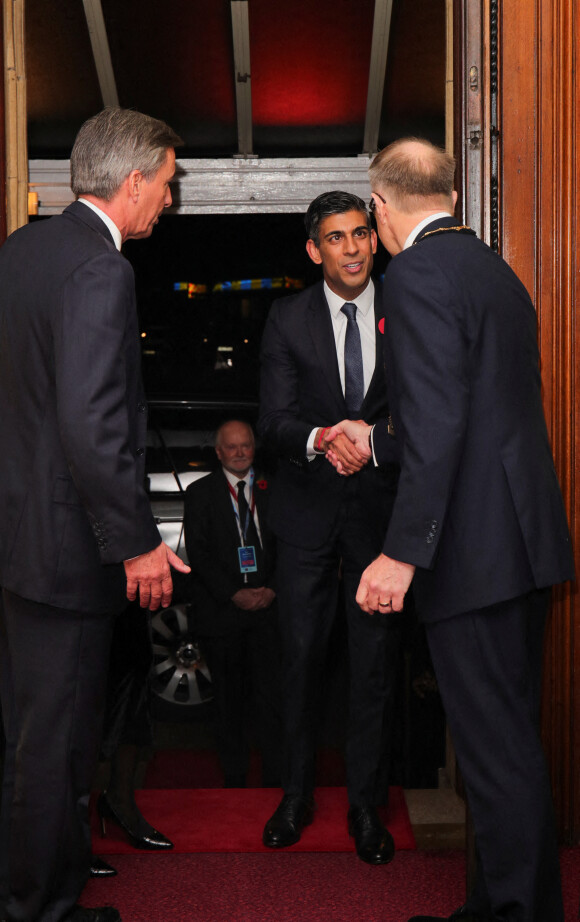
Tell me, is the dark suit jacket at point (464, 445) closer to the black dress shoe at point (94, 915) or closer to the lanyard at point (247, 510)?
the black dress shoe at point (94, 915)

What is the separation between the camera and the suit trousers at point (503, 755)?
188 cm

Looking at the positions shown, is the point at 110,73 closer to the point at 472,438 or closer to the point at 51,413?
the point at 51,413

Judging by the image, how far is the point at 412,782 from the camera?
356 cm

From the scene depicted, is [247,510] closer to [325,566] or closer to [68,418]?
[325,566]

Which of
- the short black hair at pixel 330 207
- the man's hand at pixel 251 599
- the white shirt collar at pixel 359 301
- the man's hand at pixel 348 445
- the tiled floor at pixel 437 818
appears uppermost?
the short black hair at pixel 330 207

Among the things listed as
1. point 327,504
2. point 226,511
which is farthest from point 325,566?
point 226,511

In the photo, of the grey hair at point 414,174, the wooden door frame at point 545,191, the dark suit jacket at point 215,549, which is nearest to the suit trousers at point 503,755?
the wooden door frame at point 545,191

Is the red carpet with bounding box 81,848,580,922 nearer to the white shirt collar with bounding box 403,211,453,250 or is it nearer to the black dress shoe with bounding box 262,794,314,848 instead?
the black dress shoe with bounding box 262,794,314,848

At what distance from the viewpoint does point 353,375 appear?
2.97 metres

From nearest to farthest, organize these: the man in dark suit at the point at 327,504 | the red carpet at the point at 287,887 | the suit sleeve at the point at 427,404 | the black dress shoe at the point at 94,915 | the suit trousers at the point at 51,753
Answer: the suit sleeve at the point at 427,404
the suit trousers at the point at 51,753
the black dress shoe at the point at 94,915
the red carpet at the point at 287,887
the man in dark suit at the point at 327,504

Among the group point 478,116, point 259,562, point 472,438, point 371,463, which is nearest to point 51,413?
point 472,438

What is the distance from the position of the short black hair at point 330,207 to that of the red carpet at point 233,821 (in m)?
1.82

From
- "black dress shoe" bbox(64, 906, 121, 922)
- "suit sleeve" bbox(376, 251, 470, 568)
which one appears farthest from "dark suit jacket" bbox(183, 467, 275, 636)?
"suit sleeve" bbox(376, 251, 470, 568)

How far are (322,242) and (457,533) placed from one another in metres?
1.41
